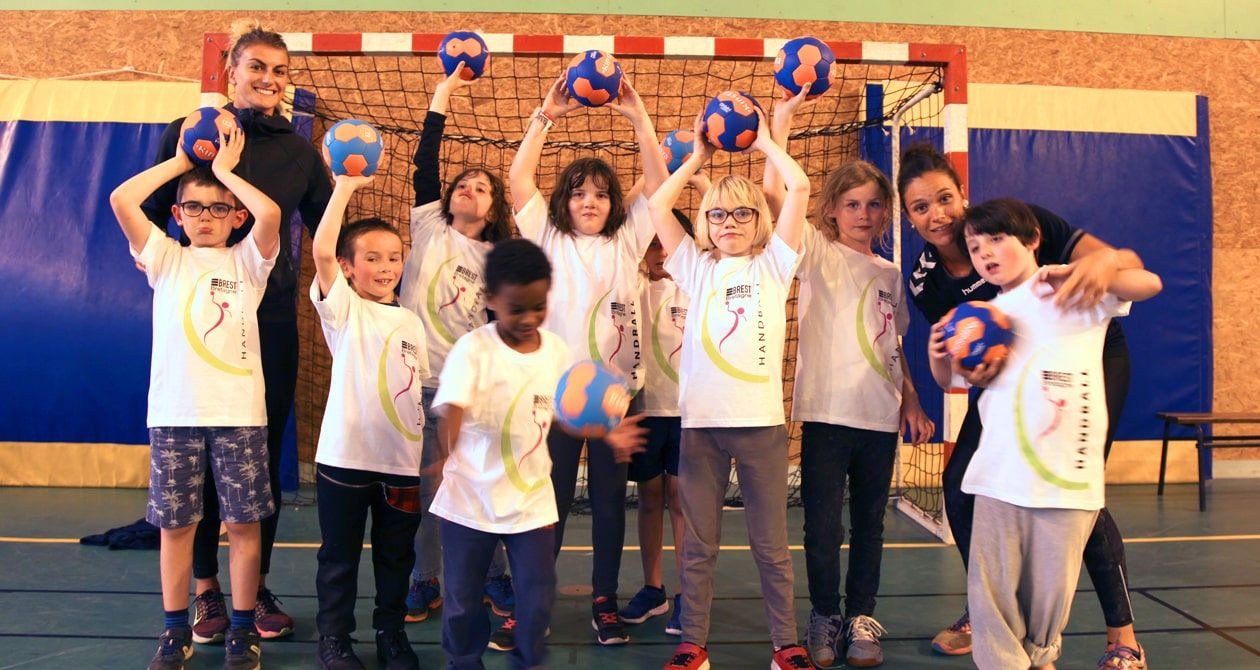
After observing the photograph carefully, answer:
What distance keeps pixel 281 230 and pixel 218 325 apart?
0.48 metres

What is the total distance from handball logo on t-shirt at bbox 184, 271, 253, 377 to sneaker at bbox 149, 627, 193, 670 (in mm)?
851

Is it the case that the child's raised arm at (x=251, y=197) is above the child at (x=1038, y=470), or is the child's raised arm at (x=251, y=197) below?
above

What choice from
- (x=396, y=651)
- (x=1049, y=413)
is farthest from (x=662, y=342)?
(x=1049, y=413)

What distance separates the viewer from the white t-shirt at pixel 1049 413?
7.89 feet

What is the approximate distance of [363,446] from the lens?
2.90 m

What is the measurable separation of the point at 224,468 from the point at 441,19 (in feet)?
13.7

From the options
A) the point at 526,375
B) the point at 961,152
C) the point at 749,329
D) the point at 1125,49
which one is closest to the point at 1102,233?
the point at 1125,49

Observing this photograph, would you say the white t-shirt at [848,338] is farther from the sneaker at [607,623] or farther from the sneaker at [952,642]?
the sneaker at [607,623]

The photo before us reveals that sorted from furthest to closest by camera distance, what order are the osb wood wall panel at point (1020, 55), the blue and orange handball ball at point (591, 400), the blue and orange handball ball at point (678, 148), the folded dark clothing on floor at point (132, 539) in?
the osb wood wall panel at point (1020, 55) → the folded dark clothing on floor at point (132, 539) → the blue and orange handball ball at point (678, 148) → the blue and orange handball ball at point (591, 400)

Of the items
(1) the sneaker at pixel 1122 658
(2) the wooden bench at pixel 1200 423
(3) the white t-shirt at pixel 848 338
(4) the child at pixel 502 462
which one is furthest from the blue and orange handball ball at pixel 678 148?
(2) the wooden bench at pixel 1200 423

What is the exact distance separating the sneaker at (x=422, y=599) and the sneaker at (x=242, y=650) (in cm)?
62

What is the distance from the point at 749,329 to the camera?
2971mm

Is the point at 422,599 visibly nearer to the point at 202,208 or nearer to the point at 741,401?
the point at 741,401

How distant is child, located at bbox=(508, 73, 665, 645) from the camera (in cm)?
327
